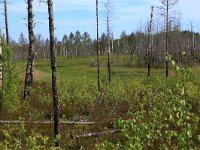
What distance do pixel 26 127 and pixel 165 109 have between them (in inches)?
436

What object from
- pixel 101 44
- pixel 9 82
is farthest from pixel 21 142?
pixel 101 44

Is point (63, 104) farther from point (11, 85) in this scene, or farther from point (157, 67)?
point (157, 67)

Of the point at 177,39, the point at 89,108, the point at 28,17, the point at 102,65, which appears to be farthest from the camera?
the point at 177,39

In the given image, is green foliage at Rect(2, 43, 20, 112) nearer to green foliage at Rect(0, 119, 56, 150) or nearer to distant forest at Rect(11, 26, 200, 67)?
green foliage at Rect(0, 119, 56, 150)

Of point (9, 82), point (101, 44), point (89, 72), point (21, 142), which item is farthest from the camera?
point (101, 44)

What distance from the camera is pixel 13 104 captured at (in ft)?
62.9

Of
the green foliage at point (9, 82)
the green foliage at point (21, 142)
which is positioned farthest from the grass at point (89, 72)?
the green foliage at point (21, 142)

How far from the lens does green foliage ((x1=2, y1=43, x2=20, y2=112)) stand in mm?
18938

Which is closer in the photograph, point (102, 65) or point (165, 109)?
point (165, 109)

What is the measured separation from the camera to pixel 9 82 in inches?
744

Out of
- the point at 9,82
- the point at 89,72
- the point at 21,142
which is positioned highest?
the point at 9,82

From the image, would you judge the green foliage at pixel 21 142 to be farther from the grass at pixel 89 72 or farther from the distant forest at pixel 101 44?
the distant forest at pixel 101 44

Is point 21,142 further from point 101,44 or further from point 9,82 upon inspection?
point 101,44

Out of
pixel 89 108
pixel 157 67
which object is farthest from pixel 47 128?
pixel 157 67
